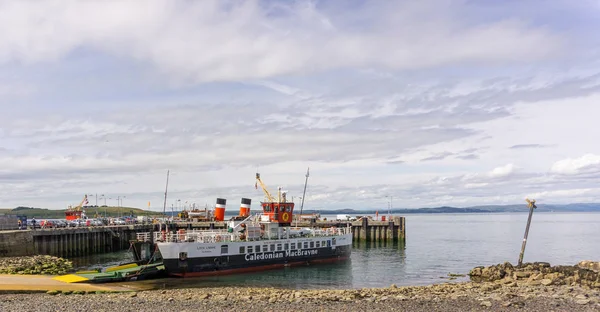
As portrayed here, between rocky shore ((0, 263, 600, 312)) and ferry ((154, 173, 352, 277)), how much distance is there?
34.3 ft

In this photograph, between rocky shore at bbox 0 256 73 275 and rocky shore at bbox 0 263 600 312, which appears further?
rocky shore at bbox 0 256 73 275

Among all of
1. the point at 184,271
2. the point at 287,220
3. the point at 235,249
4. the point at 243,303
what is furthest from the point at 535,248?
the point at 243,303

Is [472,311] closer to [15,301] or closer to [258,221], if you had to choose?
[15,301]

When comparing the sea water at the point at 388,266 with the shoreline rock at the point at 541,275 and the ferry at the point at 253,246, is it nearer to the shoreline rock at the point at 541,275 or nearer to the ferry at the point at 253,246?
the ferry at the point at 253,246

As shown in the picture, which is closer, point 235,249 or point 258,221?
point 235,249

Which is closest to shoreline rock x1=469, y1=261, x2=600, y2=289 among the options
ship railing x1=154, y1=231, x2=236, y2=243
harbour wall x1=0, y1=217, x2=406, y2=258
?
ship railing x1=154, y1=231, x2=236, y2=243

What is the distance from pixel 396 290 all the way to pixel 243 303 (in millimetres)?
11414

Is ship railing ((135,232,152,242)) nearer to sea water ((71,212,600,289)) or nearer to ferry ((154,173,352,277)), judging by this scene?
ferry ((154,173,352,277))

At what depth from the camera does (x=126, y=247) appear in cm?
7756

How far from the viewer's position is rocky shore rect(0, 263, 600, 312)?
86.6 feet

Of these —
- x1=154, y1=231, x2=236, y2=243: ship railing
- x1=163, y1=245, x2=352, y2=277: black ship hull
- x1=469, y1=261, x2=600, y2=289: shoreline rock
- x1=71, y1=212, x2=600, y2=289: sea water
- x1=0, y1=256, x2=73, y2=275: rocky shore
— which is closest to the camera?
x1=469, y1=261, x2=600, y2=289: shoreline rock

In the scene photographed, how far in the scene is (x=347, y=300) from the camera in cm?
2897

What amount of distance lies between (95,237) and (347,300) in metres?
51.8

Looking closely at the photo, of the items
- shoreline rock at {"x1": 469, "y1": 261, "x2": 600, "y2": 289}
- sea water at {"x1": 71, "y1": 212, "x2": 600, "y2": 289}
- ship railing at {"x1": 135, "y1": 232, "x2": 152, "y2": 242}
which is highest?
ship railing at {"x1": 135, "y1": 232, "x2": 152, "y2": 242}
